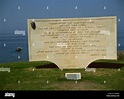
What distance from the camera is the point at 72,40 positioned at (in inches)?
116

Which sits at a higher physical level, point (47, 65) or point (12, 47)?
point (12, 47)

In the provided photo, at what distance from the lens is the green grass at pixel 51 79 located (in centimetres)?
291

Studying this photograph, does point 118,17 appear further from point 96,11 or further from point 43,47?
point 43,47

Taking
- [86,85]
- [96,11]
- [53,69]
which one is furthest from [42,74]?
[96,11]

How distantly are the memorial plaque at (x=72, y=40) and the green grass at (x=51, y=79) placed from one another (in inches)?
2.4

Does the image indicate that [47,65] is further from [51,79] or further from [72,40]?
[72,40]

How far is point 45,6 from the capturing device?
2951 mm

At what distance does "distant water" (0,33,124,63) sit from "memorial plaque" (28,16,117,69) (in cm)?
3

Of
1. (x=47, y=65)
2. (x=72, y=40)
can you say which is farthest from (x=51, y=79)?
(x=72, y=40)

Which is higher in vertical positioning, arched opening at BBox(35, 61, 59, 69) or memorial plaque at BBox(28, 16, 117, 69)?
memorial plaque at BBox(28, 16, 117, 69)

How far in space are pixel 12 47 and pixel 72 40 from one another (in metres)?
0.36

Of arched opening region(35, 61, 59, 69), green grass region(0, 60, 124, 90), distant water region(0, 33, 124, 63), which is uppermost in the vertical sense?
distant water region(0, 33, 124, 63)

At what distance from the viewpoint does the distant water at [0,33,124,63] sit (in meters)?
2.92

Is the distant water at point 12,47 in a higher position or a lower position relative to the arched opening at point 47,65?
higher
